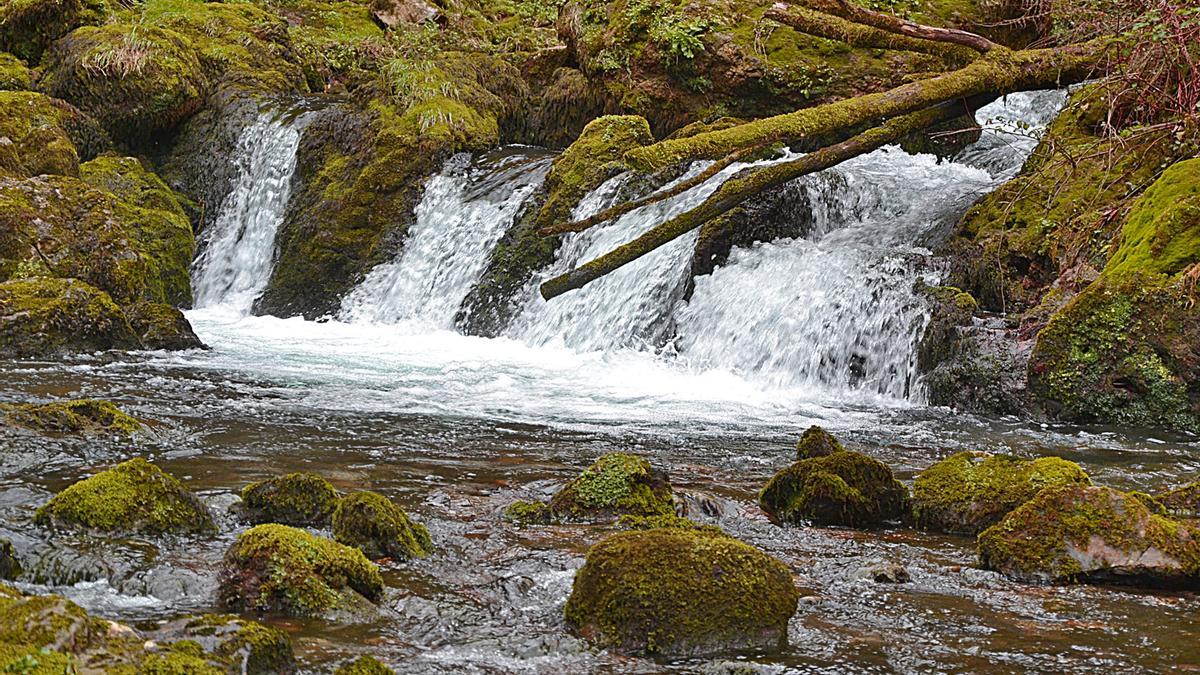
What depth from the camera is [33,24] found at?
20.1m

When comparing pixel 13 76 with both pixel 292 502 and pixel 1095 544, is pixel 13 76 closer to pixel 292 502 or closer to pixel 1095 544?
pixel 292 502

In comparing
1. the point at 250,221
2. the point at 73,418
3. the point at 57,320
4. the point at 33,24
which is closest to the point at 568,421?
the point at 73,418

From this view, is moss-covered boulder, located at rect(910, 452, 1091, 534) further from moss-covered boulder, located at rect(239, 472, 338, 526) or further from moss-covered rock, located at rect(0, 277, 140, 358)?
moss-covered rock, located at rect(0, 277, 140, 358)

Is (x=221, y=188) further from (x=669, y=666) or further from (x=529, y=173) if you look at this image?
(x=669, y=666)

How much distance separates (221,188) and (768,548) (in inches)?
622

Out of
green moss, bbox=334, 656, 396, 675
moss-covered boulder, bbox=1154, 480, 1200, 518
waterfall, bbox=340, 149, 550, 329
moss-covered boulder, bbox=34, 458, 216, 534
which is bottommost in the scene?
green moss, bbox=334, 656, 396, 675

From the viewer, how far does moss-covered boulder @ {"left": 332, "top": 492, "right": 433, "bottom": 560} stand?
5.34 metres

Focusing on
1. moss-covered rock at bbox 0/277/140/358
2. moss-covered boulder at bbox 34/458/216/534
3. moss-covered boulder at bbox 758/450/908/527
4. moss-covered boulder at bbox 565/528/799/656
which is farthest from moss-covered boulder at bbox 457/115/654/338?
moss-covered boulder at bbox 565/528/799/656

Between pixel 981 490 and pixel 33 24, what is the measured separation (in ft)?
63.9

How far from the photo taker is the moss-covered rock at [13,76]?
63.1ft

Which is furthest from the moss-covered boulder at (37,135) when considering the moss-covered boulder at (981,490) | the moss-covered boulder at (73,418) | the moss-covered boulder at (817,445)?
the moss-covered boulder at (981,490)

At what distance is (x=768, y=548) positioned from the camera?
5.72 meters

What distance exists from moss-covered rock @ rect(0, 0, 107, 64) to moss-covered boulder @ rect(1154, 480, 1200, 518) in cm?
1974

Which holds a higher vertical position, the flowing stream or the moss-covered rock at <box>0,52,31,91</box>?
the moss-covered rock at <box>0,52,31,91</box>
